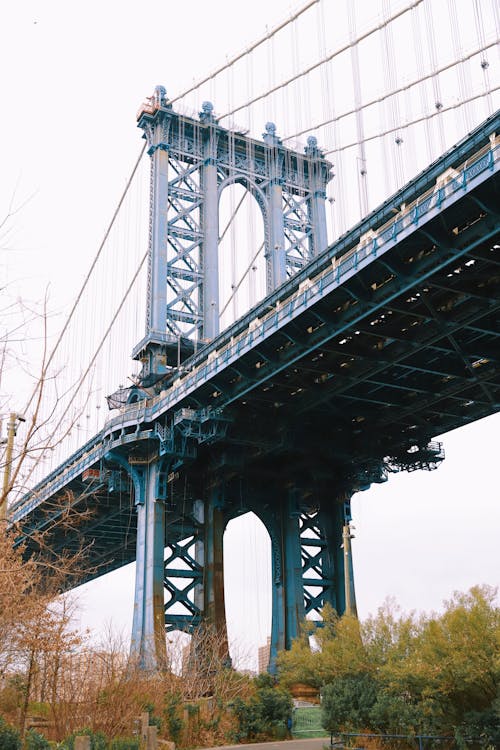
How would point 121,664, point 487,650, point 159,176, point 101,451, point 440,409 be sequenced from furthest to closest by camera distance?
point 159,176, point 101,451, point 440,409, point 121,664, point 487,650

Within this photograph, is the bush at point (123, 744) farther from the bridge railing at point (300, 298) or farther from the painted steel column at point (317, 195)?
the painted steel column at point (317, 195)

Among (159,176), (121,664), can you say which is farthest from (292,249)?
(121,664)

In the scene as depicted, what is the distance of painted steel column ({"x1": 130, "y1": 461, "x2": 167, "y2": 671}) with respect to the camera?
5212 centimetres

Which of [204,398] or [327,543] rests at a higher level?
[204,398]

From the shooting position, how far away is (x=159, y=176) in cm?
6525

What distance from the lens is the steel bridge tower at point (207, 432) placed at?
56344mm

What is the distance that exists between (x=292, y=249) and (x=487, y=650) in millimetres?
46849

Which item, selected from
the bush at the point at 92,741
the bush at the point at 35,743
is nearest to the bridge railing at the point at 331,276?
the bush at the point at 92,741

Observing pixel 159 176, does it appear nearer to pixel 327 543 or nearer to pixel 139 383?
pixel 139 383

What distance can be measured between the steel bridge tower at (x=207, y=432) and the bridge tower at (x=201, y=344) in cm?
9

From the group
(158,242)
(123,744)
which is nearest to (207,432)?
(158,242)

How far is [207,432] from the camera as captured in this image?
175 feet

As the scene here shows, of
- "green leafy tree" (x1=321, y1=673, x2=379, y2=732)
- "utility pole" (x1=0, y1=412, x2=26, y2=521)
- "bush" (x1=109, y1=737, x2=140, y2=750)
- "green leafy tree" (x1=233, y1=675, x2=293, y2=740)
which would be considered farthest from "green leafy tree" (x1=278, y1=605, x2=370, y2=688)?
"utility pole" (x1=0, y1=412, x2=26, y2=521)

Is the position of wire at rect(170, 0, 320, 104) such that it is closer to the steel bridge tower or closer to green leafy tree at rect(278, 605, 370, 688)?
the steel bridge tower
